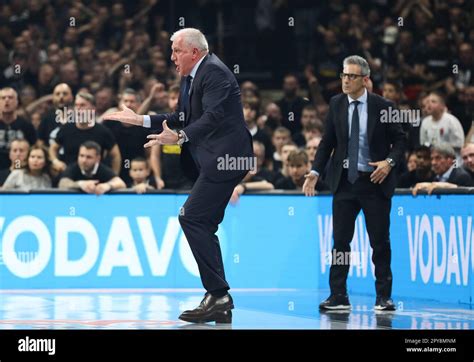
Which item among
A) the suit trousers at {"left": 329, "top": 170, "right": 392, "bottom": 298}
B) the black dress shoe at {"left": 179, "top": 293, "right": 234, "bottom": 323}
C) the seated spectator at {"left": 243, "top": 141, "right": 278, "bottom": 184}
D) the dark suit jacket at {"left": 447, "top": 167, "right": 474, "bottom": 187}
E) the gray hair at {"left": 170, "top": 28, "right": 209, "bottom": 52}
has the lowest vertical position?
the black dress shoe at {"left": 179, "top": 293, "right": 234, "bottom": 323}

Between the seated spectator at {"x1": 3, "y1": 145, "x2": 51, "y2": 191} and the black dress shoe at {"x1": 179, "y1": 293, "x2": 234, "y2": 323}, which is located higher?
the seated spectator at {"x1": 3, "y1": 145, "x2": 51, "y2": 191}

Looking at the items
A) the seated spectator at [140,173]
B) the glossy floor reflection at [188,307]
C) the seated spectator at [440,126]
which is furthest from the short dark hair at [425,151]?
the seated spectator at [140,173]

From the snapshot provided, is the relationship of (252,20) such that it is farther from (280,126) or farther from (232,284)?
(232,284)

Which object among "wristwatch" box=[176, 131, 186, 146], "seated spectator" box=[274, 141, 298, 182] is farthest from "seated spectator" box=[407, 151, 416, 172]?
"wristwatch" box=[176, 131, 186, 146]

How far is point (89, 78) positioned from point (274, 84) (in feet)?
10.4

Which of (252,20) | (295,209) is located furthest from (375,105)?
(252,20)

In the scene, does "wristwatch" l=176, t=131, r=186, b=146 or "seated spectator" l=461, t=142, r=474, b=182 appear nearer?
"wristwatch" l=176, t=131, r=186, b=146

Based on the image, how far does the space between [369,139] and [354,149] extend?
0.19 meters

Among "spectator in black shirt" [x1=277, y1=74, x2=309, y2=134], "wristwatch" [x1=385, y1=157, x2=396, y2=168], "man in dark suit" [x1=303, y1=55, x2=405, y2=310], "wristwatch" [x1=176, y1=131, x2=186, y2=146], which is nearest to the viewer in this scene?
"wristwatch" [x1=176, y1=131, x2=186, y2=146]

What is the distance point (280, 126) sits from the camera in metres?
17.1

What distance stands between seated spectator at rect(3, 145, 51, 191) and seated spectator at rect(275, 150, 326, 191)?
3.06 m

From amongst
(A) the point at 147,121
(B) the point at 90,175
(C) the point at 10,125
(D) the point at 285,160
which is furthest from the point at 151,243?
(A) the point at 147,121

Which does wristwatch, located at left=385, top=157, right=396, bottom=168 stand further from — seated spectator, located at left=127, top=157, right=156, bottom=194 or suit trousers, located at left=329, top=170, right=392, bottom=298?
seated spectator, located at left=127, top=157, right=156, bottom=194

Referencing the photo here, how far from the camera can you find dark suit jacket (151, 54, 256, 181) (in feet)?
32.0
